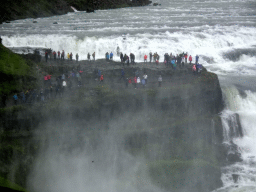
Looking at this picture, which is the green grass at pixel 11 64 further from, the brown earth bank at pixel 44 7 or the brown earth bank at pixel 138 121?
the brown earth bank at pixel 44 7

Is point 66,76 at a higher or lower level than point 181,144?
higher

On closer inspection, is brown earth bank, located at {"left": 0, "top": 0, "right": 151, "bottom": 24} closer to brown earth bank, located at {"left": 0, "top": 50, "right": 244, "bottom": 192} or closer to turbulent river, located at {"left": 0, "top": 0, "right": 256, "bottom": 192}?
turbulent river, located at {"left": 0, "top": 0, "right": 256, "bottom": 192}

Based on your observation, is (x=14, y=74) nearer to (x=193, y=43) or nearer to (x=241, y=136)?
(x=241, y=136)

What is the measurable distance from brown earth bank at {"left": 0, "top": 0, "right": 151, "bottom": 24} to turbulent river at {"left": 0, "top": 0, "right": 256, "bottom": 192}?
3904 millimetres

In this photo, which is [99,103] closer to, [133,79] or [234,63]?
[133,79]

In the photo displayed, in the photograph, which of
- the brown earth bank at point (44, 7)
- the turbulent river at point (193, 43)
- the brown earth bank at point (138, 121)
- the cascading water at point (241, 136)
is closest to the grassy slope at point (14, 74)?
the brown earth bank at point (138, 121)

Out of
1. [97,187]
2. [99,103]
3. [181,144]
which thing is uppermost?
[99,103]

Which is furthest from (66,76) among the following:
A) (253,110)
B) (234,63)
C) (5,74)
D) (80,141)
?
(234,63)

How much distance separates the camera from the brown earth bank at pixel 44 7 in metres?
52.5

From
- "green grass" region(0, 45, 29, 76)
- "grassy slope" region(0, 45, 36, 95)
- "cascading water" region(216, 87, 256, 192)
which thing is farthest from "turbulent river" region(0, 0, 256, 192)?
"grassy slope" region(0, 45, 36, 95)

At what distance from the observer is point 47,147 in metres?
16.4

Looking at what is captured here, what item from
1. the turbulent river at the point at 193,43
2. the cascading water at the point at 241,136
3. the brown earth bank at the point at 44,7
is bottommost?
the cascading water at the point at 241,136

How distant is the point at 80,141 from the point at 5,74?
→ 6099 mm

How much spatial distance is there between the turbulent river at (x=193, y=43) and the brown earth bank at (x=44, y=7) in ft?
12.8
